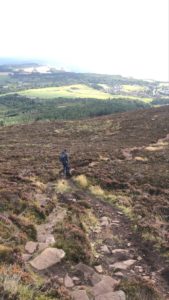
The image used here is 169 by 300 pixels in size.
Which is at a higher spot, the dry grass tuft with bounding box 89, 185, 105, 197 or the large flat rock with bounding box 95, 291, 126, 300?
the large flat rock with bounding box 95, 291, 126, 300

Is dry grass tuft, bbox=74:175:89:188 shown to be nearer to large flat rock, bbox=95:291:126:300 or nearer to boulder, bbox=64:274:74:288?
boulder, bbox=64:274:74:288

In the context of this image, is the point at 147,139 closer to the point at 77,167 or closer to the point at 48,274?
the point at 77,167

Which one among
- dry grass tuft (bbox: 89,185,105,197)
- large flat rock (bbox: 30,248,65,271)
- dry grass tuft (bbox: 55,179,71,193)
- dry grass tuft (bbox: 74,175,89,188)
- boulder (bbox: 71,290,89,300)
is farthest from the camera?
dry grass tuft (bbox: 74,175,89,188)

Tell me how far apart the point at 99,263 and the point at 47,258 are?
6.20ft

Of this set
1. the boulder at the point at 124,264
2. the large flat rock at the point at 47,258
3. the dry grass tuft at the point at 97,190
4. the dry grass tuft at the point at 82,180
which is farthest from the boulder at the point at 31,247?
the dry grass tuft at the point at 82,180

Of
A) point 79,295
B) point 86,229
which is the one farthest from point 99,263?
point 86,229

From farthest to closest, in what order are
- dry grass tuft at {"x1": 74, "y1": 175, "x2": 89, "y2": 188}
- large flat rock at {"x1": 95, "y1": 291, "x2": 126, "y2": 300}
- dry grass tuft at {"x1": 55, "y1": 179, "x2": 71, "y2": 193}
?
dry grass tuft at {"x1": 74, "y1": 175, "x2": 89, "y2": 188} < dry grass tuft at {"x1": 55, "y1": 179, "x2": 71, "y2": 193} < large flat rock at {"x1": 95, "y1": 291, "x2": 126, "y2": 300}

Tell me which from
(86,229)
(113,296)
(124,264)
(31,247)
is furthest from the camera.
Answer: (86,229)

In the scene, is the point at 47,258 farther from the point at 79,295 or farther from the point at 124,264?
the point at 124,264

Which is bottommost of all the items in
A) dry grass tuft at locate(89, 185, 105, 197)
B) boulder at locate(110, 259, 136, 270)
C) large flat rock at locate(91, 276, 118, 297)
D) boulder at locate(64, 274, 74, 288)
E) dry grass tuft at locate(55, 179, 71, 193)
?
dry grass tuft at locate(89, 185, 105, 197)

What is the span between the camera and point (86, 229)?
1670cm

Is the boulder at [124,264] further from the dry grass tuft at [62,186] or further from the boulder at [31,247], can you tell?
the dry grass tuft at [62,186]

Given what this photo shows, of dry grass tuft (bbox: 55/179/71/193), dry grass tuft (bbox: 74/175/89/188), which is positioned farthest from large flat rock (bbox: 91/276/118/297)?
dry grass tuft (bbox: 74/175/89/188)

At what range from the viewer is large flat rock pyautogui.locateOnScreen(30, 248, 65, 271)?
40.5 feet
